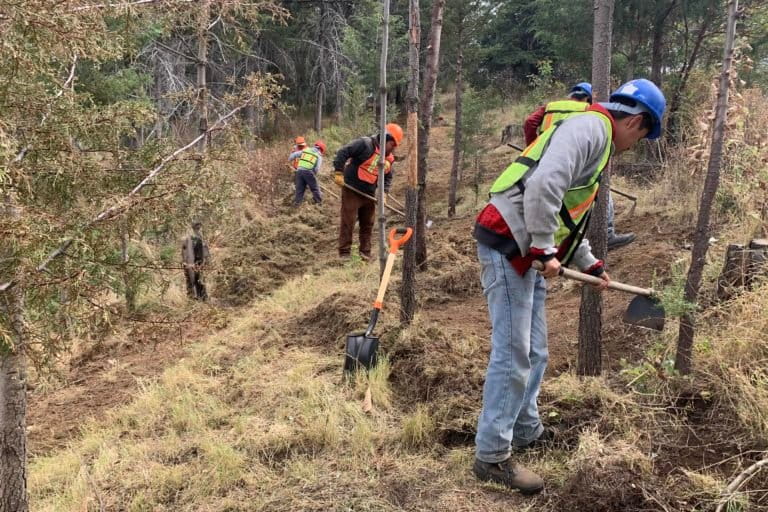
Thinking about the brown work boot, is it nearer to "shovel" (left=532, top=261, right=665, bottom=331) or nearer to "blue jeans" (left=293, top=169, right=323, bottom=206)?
"shovel" (left=532, top=261, right=665, bottom=331)

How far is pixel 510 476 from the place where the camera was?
2732mm

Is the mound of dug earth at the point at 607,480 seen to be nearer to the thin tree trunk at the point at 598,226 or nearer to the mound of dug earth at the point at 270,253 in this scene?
the thin tree trunk at the point at 598,226

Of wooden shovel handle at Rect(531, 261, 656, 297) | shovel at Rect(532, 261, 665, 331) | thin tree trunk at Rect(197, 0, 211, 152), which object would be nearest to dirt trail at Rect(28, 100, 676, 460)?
shovel at Rect(532, 261, 665, 331)

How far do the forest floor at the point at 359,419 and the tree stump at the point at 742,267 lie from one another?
27 cm

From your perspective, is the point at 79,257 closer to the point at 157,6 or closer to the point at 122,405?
the point at 157,6

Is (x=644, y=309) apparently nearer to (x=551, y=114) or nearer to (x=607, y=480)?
(x=607, y=480)

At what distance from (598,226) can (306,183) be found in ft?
29.2

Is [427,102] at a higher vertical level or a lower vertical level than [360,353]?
higher

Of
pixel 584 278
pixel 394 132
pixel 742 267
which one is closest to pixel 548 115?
pixel 584 278

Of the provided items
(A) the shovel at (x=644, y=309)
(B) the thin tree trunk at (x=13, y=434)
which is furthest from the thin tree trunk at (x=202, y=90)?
(A) the shovel at (x=644, y=309)

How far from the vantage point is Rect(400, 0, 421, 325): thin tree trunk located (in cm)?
459

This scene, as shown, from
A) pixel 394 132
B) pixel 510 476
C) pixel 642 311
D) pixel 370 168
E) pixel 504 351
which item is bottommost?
pixel 510 476

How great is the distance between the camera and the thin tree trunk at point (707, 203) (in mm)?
2787

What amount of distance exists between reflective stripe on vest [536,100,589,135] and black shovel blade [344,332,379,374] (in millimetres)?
2061
